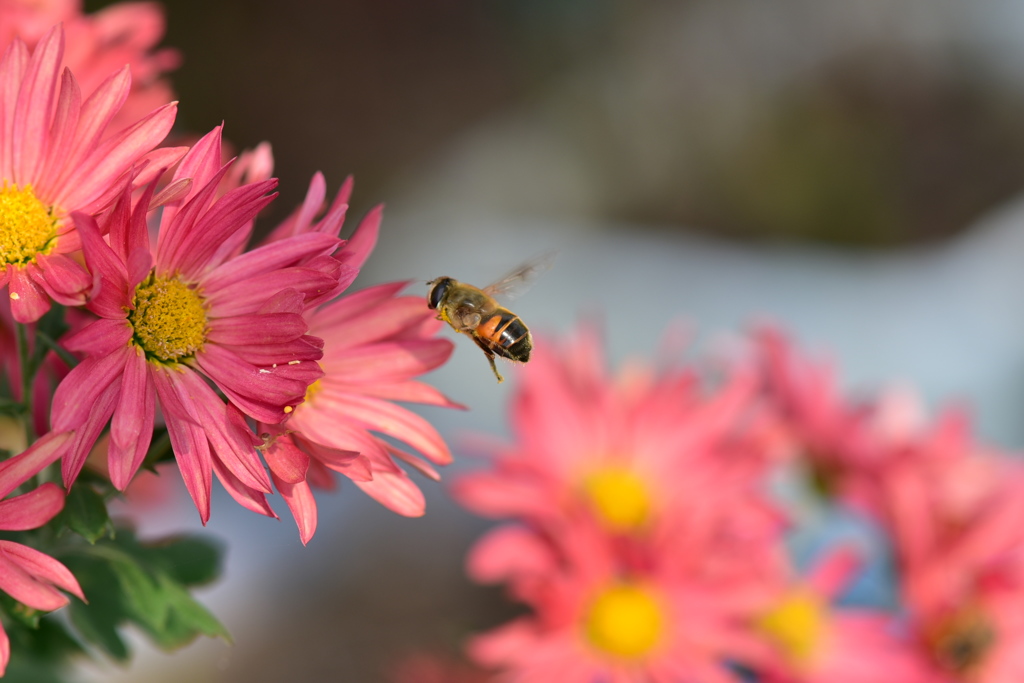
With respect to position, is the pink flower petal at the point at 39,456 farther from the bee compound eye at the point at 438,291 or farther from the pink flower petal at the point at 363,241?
the bee compound eye at the point at 438,291

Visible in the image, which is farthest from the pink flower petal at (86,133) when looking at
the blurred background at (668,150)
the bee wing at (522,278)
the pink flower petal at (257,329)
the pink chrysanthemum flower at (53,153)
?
the blurred background at (668,150)

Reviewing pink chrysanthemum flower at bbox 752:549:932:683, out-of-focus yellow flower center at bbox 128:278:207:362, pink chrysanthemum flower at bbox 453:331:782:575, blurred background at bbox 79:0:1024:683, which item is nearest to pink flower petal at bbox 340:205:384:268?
out-of-focus yellow flower center at bbox 128:278:207:362

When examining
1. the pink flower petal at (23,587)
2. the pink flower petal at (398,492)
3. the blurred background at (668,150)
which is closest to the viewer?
the pink flower petal at (23,587)

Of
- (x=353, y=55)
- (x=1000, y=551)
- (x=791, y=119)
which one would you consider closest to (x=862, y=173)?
(x=791, y=119)

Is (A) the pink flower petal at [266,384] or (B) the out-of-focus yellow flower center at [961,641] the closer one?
(A) the pink flower petal at [266,384]

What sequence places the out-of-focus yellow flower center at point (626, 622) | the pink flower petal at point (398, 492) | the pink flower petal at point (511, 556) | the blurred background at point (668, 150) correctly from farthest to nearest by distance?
the blurred background at point (668, 150)
the out-of-focus yellow flower center at point (626, 622)
the pink flower petal at point (511, 556)
the pink flower petal at point (398, 492)

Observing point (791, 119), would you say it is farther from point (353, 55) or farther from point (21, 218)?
point (21, 218)

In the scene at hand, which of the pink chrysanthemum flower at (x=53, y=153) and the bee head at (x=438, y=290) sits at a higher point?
the bee head at (x=438, y=290)
